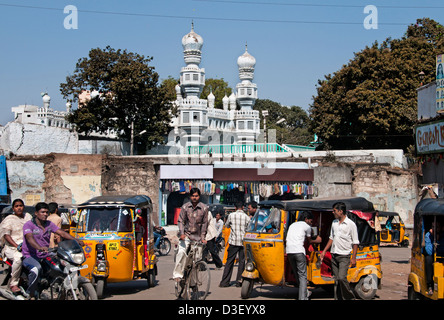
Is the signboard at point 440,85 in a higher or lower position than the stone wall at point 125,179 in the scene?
higher

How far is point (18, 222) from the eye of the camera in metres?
10.6

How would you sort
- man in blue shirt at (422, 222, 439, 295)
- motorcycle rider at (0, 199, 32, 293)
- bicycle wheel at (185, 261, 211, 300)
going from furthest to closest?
motorcycle rider at (0, 199, 32, 293)
bicycle wheel at (185, 261, 211, 300)
man in blue shirt at (422, 222, 439, 295)

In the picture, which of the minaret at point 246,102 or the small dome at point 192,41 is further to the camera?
the minaret at point 246,102

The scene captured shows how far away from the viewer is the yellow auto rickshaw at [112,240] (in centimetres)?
1091

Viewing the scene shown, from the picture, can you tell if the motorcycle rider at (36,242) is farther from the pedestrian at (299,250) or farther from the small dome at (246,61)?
the small dome at (246,61)

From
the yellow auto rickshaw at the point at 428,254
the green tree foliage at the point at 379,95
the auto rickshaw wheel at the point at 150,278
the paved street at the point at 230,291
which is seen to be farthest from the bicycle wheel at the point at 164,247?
the green tree foliage at the point at 379,95

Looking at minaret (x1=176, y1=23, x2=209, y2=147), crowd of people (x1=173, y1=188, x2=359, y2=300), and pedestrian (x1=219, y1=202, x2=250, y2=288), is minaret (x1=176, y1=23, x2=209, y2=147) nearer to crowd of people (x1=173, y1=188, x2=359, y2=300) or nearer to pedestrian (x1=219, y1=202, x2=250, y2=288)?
pedestrian (x1=219, y1=202, x2=250, y2=288)

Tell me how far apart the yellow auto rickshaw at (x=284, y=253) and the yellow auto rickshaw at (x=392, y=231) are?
14.3 meters

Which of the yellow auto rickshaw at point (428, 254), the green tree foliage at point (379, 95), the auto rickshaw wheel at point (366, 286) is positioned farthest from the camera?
the green tree foliage at point (379, 95)

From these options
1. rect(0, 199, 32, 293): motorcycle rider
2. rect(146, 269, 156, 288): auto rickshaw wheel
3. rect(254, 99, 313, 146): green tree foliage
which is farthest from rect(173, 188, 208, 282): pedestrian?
rect(254, 99, 313, 146): green tree foliage

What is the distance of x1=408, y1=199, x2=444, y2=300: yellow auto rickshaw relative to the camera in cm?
797

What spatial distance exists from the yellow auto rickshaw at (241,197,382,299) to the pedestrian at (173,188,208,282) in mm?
955

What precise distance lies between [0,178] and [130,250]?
878 inches
